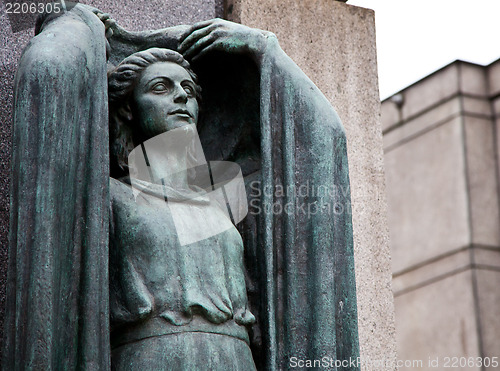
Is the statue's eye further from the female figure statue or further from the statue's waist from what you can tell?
the statue's waist

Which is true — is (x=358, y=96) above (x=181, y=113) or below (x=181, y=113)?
above

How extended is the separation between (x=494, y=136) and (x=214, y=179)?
33.2 feet

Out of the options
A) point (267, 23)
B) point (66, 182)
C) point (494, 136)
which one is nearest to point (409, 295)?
point (494, 136)

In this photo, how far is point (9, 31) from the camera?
597 centimetres

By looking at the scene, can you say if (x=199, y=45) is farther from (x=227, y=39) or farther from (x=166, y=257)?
(x=166, y=257)

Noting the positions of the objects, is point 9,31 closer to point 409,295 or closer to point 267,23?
point 267,23

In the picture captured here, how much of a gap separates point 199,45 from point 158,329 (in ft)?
4.68

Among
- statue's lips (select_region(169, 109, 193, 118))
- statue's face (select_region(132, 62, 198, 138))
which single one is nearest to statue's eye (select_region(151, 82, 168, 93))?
statue's face (select_region(132, 62, 198, 138))

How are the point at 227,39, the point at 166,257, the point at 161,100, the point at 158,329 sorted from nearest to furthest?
the point at 158,329 → the point at 166,257 → the point at 161,100 → the point at 227,39

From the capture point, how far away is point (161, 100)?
530 cm

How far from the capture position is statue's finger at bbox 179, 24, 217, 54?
549 cm

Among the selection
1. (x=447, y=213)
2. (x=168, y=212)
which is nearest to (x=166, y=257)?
(x=168, y=212)

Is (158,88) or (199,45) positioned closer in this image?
(158,88)
